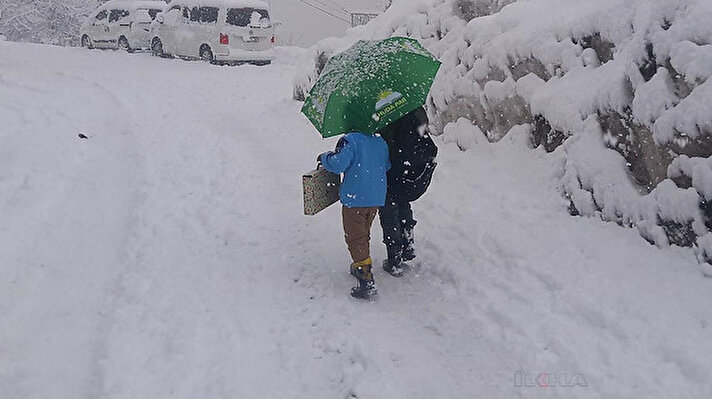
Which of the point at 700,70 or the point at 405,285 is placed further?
the point at 405,285

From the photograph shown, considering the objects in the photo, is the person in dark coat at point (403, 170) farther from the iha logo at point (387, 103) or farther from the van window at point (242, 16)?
the van window at point (242, 16)

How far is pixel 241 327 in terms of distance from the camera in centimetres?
382

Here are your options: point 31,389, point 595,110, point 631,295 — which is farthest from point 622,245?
point 31,389

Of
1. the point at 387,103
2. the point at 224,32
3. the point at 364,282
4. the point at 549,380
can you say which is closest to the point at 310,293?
the point at 364,282

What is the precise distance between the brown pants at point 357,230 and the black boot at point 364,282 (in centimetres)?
5

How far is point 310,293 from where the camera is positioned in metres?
4.33

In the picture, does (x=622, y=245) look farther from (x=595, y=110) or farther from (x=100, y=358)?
(x=100, y=358)

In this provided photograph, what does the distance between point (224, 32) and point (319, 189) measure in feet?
47.8

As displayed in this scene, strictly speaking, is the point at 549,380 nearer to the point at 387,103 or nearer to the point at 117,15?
the point at 387,103

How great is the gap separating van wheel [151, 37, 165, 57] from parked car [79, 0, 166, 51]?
166 centimetres

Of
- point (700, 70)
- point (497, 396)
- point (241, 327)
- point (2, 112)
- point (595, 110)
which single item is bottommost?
point (2, 112)

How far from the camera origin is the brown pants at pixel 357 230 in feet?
13.6

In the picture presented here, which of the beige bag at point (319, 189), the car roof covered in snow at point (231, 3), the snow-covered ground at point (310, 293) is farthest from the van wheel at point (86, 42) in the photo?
the beige bag at point (319, 189)

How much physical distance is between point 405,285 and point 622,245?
161cm
